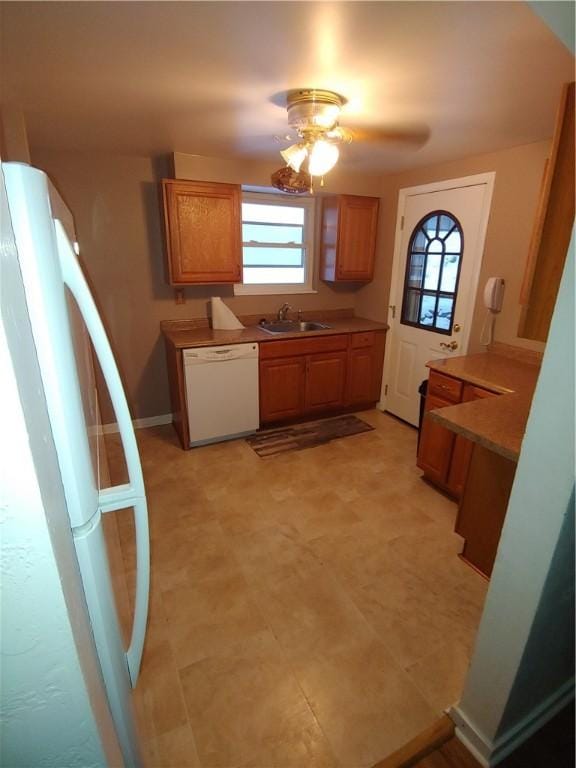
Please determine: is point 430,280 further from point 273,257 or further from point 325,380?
point 273,257

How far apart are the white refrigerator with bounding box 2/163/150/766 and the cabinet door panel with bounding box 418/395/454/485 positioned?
2.14 meters

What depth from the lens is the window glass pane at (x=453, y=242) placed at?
2.98 m

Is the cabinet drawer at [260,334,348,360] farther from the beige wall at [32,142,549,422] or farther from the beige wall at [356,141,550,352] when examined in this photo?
the beige wall at [356,141,550,352]

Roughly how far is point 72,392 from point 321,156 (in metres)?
1.86

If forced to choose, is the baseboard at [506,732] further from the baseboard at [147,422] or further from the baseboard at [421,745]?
the baseboard at [147,422]

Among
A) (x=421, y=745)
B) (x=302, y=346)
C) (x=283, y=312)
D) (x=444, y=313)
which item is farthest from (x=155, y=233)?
(x=421, y=745)

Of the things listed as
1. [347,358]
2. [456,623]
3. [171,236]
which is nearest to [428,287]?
[347,358]

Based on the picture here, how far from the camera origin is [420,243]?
3.33 meters

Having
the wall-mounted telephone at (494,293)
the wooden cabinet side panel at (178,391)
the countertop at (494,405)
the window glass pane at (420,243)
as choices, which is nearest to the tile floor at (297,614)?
the wooden cabinet side panel at (178,391)

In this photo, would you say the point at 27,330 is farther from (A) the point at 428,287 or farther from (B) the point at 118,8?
(A) the point at 428,287

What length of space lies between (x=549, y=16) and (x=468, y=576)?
217 cm

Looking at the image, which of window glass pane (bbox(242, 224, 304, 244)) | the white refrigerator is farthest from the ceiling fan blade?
the white refrigerator

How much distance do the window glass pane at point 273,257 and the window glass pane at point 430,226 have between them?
1215 mm

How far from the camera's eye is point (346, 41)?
1287 mm
